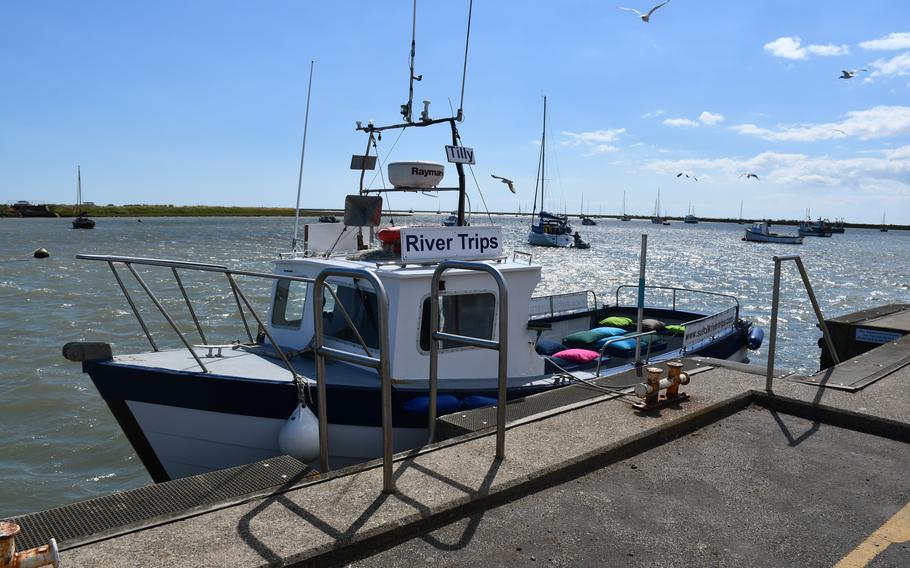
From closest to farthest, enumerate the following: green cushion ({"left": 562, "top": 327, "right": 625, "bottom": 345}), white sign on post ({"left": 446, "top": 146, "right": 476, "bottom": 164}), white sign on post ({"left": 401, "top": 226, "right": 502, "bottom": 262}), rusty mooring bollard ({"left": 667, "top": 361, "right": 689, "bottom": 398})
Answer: rusty mooring bollard ({"left": 667, "top": 361, "right": 689, "bottom": 398}) → white sign on post ({"left": 401, "top": 226, "right": 502, "bottom": 262}) → white sign on post ({"left": 446, "top": 146, "right": 476, "bottom": 164}) → green cushion ({"left": 562, "top": 327, "right": 625, "bottom": 345})

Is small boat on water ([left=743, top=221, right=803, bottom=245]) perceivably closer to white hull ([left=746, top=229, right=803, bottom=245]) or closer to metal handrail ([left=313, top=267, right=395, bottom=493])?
white hull ([left=746, top=229, right=803, bottom=245])

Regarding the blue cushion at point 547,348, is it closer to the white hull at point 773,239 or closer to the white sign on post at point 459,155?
the white sign on post at point 459,155

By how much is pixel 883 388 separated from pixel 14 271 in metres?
35.2

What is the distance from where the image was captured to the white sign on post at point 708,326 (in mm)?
8961

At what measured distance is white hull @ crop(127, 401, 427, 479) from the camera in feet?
21.0

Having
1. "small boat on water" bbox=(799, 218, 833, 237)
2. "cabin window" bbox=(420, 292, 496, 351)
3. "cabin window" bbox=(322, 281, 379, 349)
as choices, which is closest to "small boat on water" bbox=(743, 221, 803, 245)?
"small boat on water" bbox=(799, 218, 833, 237)

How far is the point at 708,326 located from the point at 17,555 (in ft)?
29.3

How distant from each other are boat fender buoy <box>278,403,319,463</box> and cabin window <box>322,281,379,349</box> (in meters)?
1.20

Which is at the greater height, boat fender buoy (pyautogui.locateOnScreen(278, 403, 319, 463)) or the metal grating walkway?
the metal grating walkway

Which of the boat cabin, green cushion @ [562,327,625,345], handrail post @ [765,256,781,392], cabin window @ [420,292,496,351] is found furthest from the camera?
green cushion @ [562,327,625,345]

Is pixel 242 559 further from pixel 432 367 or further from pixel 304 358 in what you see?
pixel 304 358

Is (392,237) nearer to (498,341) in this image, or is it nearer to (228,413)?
(228,413)

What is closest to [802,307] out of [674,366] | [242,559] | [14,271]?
[674,366]

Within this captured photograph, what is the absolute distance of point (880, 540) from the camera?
359cm
